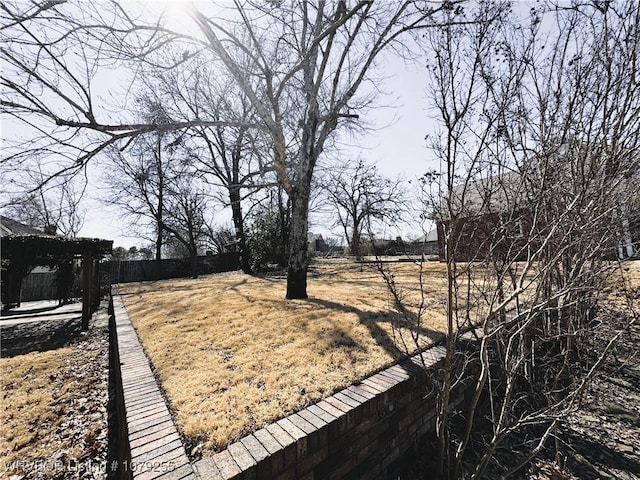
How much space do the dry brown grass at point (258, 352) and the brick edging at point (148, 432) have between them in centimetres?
11

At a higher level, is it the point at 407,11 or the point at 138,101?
the point at 407,11

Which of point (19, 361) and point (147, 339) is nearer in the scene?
point (147, 339)

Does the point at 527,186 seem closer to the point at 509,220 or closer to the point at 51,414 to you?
the point at 509,220

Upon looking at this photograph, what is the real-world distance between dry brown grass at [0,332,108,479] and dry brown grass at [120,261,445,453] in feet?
3.04

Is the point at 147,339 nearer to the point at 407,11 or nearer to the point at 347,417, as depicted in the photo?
Result: the point at 347,417

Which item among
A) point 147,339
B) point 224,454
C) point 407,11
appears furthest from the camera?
point 407,11

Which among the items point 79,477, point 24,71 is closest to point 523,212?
point 79,477

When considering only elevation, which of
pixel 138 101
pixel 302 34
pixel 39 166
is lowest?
pixel 39 166

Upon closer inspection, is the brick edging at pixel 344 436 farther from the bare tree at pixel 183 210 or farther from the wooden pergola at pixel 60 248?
the bare tree at pixel 183 210

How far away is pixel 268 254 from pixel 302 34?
1282 centimetres

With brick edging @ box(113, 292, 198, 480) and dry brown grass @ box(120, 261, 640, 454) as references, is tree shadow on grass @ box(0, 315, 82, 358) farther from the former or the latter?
brick edging @ box(113, 292, 198, 480)

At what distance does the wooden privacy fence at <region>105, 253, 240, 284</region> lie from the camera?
55.7ft

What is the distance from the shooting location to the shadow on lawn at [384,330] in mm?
3253

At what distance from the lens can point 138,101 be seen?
7191mm
